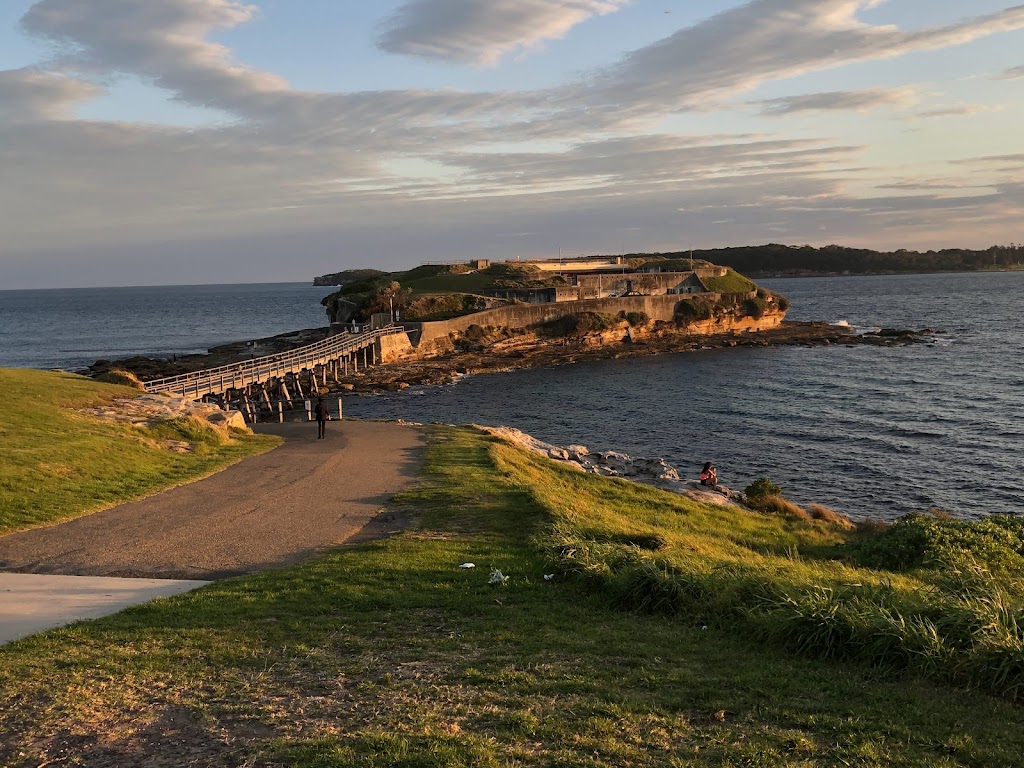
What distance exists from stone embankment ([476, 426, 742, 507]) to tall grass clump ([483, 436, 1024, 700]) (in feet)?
12.8

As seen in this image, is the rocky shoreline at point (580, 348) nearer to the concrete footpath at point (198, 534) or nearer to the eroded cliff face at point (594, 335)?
the eroded cliff face at point (594, 335)

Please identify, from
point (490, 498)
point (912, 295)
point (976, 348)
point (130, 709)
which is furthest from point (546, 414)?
point (912, 295)

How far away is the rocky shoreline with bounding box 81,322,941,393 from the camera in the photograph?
200ft

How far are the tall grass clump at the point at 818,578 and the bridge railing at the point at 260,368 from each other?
2133cm

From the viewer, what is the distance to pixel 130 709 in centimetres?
735

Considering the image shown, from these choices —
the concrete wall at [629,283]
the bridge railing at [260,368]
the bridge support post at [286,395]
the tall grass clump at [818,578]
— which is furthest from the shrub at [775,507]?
the concrete wall at [629,283]

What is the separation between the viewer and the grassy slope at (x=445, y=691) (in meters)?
6.49

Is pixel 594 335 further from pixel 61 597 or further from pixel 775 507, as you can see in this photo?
pixel 61 597

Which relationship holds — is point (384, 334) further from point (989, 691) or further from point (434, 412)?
point (989, 691)

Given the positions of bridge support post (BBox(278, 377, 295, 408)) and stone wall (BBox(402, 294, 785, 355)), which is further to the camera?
stone wall (BBox(402, 294, 785, 355))

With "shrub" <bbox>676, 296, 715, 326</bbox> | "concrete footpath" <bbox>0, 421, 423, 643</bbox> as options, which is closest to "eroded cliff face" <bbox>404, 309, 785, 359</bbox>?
"shrub" <bbox>676, 296, 715, 326</bbox>

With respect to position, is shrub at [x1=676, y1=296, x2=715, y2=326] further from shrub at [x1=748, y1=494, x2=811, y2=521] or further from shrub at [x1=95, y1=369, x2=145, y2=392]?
shrub at [x1=95, y1=369, x2=145, y2=392]

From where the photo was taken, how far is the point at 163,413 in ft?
87.4

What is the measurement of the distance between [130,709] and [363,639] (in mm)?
2690
